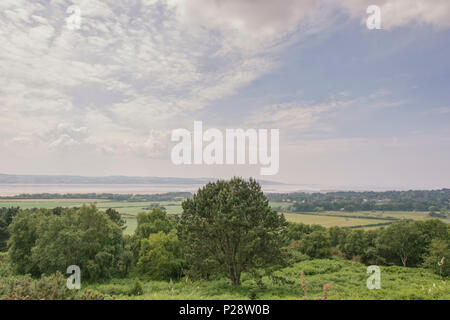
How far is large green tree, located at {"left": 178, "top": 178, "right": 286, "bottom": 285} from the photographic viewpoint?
64.0 feet

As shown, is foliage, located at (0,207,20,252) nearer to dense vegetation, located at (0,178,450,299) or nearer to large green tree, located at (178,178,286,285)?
dense vegetation, located at (0,178,450,299)

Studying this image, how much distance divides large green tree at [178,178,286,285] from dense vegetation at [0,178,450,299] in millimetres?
81

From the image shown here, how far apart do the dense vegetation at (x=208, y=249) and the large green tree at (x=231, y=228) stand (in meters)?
0.08

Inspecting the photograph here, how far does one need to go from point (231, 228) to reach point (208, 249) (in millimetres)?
2838

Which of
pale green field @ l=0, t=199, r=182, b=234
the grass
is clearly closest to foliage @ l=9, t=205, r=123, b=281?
the grass

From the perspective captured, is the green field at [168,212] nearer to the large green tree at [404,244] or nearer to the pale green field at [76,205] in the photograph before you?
the pale green field at [76,205]

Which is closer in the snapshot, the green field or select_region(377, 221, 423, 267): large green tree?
select_region(377, 221, 423, 267): large green tree

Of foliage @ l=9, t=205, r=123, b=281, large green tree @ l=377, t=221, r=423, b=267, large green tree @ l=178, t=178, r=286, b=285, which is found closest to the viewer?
large green tree @ l=178, t=178, r=286, b=285

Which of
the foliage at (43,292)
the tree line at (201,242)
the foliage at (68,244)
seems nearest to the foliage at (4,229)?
the tree line at (201,242)
